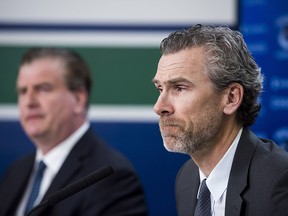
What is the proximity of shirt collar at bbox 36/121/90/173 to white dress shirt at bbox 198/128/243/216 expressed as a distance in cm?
112

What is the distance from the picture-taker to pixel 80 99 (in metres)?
2.96

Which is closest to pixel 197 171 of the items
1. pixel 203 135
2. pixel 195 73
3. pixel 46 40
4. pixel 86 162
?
pixel 203 135

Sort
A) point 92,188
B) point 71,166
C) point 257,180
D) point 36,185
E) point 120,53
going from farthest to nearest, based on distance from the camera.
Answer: point 120,53 < point 36,185 < point 71,166 < point 92,188 < point 257,180

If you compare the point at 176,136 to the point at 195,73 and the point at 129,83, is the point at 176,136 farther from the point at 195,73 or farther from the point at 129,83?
the point at 129,83

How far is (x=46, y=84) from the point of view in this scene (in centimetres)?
288

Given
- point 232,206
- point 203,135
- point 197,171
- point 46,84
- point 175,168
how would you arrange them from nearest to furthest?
point 232,206 < point 203,135 < point 197,171 < point 46,84 < point 175,168

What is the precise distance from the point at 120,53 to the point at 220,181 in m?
1.49

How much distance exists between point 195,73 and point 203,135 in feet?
0.61

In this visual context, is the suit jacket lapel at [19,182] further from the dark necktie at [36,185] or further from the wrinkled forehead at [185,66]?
the wrinkled forehead at [185,66]

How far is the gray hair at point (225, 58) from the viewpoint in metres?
1.75

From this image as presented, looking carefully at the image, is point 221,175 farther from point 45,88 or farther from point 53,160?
point 45,88

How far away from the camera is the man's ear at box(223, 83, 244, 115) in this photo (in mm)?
1768

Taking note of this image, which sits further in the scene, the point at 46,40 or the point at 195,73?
the point at 46,40

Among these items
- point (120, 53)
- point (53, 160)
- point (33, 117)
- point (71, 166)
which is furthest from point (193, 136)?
point (120, 53)
